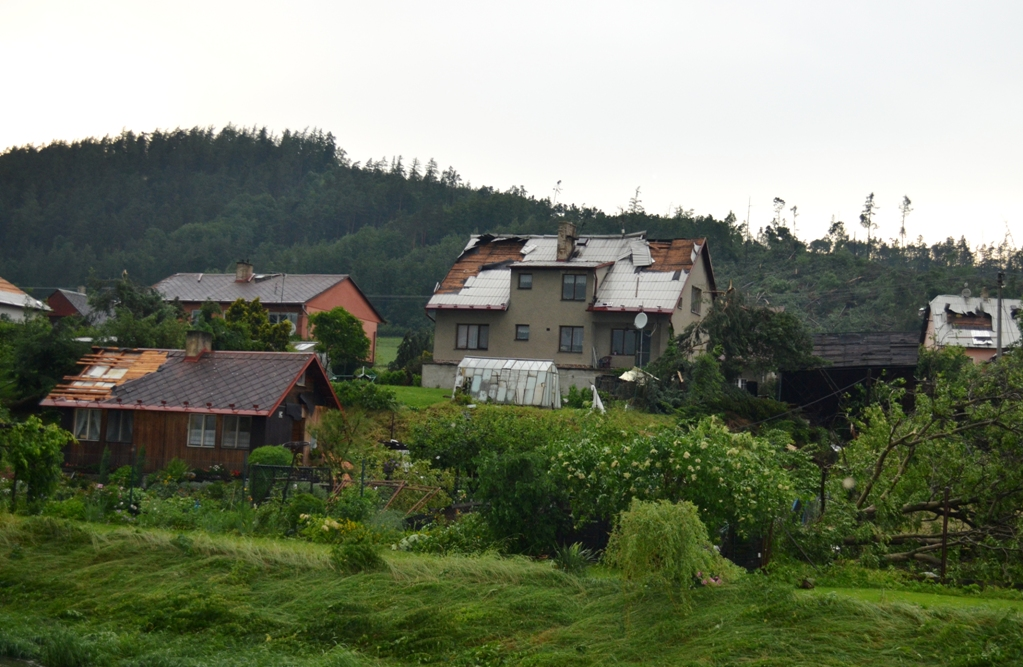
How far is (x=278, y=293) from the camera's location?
54.9 m

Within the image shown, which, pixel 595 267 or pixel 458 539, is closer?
pixel 458 539

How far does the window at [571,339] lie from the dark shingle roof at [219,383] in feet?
51.8

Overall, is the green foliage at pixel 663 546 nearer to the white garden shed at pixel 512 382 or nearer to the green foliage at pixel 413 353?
the white garden shed at pixel 512 382

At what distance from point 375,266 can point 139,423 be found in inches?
2361

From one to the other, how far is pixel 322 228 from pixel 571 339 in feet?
243

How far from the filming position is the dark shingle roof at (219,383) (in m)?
26.9

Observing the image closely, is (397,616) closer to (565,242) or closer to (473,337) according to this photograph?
(473,337)

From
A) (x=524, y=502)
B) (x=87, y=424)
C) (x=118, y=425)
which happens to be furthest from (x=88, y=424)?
(x=524, y=502)

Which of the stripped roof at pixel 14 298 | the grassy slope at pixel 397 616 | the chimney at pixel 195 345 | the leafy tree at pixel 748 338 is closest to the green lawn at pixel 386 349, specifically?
the stripped roof at pixel 14 298

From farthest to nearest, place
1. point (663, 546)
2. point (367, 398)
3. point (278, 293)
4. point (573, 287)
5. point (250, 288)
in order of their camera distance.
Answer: point (250, 288), point (278, 293), point (573, 287), point (367, 398), point (663, 546)

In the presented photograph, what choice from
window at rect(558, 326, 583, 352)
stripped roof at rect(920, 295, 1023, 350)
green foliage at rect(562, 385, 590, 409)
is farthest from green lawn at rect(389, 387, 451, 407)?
stripped roof at rect(920, 295, 1023, 350)

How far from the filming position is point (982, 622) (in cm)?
1144

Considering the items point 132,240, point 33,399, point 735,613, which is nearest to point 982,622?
point 735,613

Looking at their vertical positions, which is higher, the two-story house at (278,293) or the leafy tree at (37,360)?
the two-story house at (278,293)
